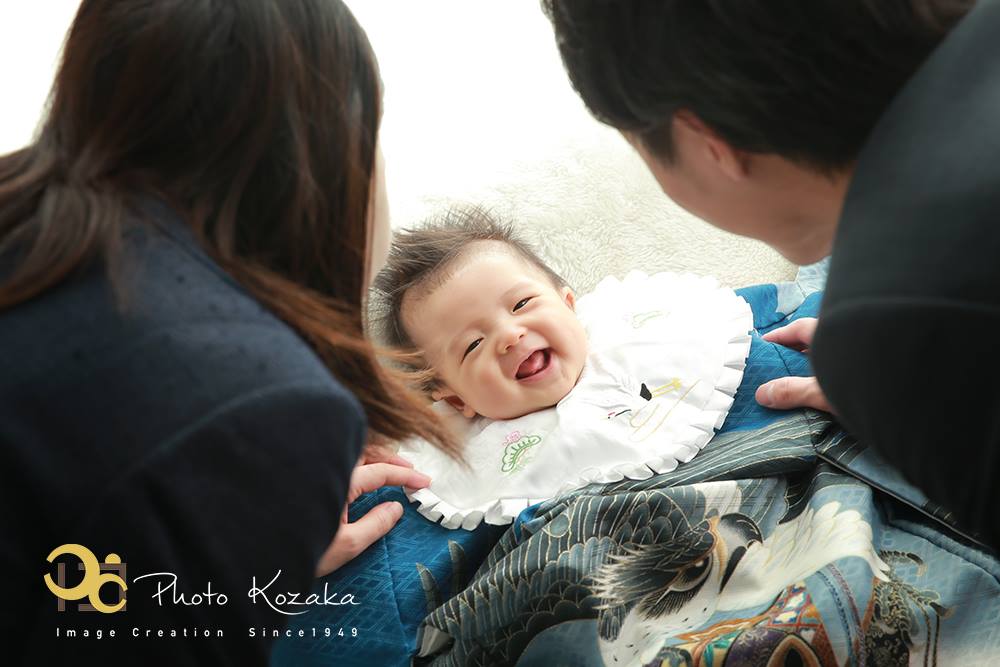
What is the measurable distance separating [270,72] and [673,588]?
0.70 metres

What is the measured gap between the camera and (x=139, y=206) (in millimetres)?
756

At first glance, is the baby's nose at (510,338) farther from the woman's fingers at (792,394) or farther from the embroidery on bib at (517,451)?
the woman's fingers at (792,394)

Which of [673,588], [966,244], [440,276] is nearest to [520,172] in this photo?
[440,276]

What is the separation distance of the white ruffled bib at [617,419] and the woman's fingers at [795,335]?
0.06 metres

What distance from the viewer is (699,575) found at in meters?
1.12

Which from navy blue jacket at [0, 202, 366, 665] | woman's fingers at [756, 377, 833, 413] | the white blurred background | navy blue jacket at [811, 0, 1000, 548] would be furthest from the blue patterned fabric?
the white blurred background

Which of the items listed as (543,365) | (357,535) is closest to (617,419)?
(543,365)

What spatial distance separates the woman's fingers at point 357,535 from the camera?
48.0 inches

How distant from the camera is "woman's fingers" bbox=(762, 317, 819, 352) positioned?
4.55 ft

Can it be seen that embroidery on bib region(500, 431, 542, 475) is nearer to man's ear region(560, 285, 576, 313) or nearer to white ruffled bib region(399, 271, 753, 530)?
white ruffled bib region(399, 271, 753, 530)

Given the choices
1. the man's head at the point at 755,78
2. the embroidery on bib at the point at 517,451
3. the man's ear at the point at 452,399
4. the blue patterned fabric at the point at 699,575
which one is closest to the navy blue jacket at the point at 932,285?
the man's head at the point at 755,78

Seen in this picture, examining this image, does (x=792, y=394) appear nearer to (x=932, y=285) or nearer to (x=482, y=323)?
(x=482, y=323)

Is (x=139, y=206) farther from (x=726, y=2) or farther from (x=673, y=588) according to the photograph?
(x=673, y=588)
